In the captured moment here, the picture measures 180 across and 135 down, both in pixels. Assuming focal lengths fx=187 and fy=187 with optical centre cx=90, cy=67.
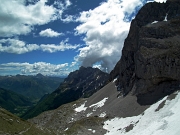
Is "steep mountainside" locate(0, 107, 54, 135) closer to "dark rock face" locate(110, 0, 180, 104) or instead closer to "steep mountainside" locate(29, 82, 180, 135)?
"steep mountainside" locate(29, 82, 180, 135)

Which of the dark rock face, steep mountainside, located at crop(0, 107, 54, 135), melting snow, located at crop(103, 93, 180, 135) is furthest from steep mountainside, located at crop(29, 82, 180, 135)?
A: steep mountainside, located at crop(0, 107, 54, 135)

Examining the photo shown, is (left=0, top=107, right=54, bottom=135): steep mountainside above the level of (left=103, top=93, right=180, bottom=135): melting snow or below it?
above

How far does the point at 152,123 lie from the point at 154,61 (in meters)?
35.2

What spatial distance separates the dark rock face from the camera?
242ft

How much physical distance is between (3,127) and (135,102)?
49781 millimetres

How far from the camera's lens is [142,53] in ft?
284

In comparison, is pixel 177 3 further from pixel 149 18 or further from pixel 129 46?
pixel 129 46

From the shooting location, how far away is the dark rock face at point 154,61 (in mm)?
73875

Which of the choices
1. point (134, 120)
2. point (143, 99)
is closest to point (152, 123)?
point (134, 120)

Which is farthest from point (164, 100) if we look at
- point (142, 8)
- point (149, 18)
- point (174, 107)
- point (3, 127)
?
point (142, 8)

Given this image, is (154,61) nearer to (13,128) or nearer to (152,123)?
(152,123)

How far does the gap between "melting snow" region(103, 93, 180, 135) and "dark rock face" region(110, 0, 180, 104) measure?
1135 centimetres

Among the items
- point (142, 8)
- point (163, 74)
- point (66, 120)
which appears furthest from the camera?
point (142, 8)

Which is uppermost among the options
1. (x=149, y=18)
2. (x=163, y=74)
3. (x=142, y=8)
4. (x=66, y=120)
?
(x=142, y=8)
